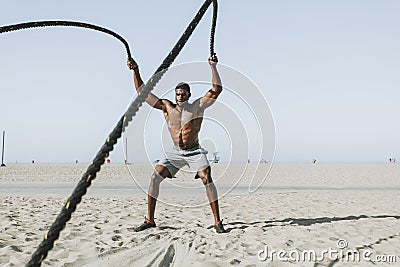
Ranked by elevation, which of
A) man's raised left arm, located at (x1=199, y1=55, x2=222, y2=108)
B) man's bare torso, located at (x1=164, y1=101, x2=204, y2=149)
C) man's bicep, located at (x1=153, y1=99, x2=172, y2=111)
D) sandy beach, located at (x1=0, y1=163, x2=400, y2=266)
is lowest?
sandy beach, located at (x1=0, y1=163, x2=400, y2=266)

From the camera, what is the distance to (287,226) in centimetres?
689

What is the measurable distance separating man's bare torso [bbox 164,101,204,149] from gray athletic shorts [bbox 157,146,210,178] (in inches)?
3.6

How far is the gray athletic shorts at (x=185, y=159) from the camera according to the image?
21.0 feet

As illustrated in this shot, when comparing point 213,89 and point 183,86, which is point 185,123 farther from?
point 213,89

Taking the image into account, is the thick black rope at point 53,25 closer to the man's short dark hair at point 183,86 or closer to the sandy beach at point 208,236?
the sandy beach at point 208,236

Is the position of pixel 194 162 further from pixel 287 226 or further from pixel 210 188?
pixel 287 226

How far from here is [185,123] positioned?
6422 mm

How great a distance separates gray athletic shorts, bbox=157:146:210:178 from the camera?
641 cm

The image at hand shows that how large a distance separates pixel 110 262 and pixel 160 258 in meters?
0.53

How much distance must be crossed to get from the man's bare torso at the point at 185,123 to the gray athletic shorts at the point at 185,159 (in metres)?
0.09

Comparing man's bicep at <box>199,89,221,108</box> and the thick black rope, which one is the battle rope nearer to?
the thick black rope

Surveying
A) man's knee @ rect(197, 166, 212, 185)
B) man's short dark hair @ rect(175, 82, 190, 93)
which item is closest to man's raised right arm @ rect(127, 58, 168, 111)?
man's short dark hair @ rect(175, 82, 190, 93)

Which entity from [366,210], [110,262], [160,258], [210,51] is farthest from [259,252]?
[366,210]

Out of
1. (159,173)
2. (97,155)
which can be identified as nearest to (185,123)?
(159,173)
